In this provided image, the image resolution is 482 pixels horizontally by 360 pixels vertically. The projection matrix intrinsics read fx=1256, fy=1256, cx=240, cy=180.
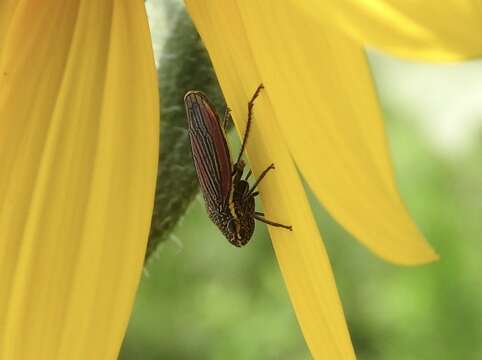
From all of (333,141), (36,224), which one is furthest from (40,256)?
(333,141)

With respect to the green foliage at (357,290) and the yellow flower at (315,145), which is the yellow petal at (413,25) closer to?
the yellow flower at (315,145)

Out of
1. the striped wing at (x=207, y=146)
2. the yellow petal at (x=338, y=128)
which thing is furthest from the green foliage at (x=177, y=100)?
the yellow petal at (x=338, y=128)

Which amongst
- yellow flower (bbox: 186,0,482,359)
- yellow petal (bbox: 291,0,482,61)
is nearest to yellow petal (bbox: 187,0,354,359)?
yellow flower (bbox: 186,0,482,359)

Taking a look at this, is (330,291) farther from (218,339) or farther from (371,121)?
(218,339)

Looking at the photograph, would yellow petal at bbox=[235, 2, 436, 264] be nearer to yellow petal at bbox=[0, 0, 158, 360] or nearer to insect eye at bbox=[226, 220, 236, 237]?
yellow petal at bbox=[0, 0, 158, 360]

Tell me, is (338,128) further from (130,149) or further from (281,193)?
(130,149)

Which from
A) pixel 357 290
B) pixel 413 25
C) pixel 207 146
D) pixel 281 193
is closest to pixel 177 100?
pixel 207 146
